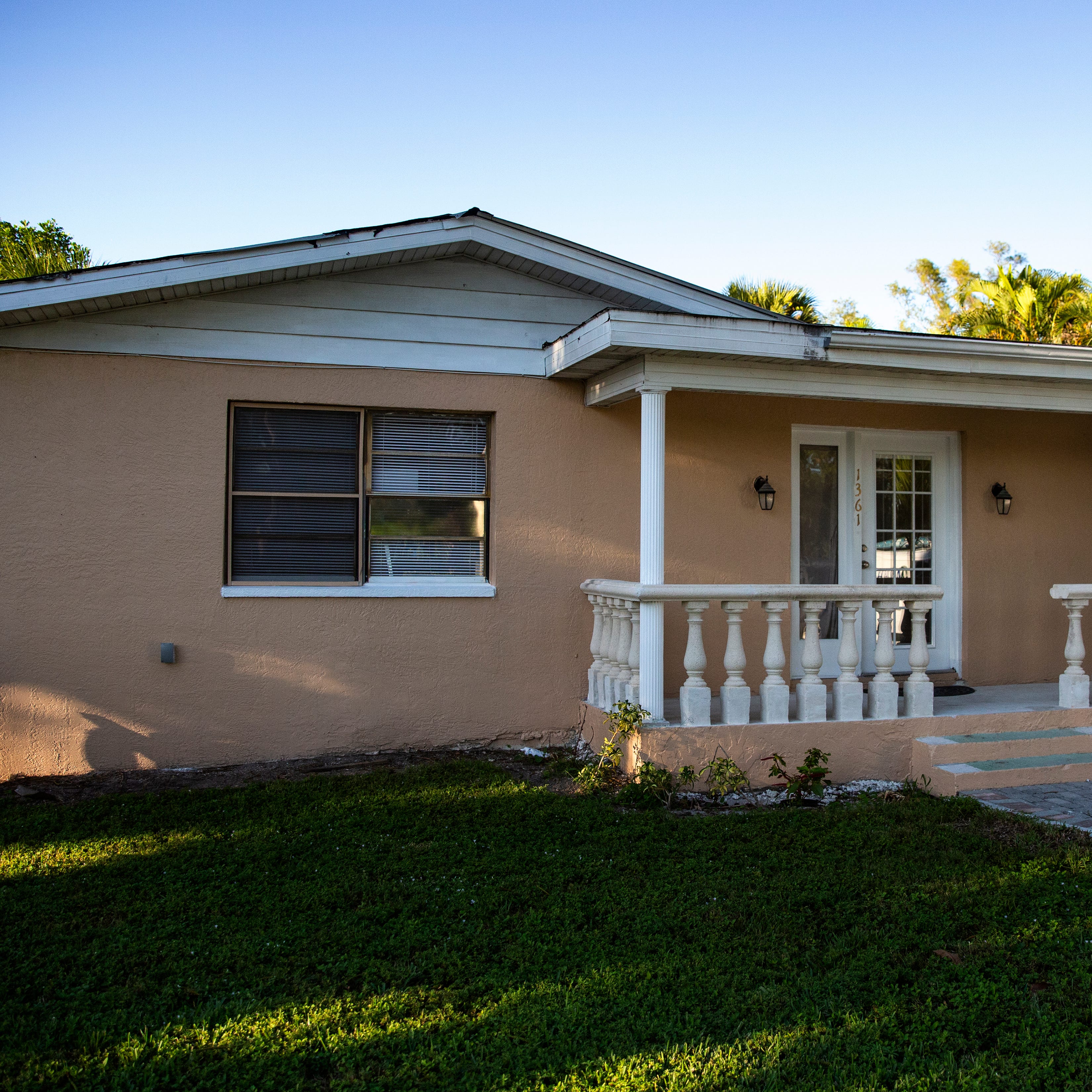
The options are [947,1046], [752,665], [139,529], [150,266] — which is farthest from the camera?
[752,665]

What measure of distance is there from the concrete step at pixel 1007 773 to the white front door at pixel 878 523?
1631mm

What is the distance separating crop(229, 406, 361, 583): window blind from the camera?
253 inches

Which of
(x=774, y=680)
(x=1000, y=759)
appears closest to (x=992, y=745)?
(x=1000, y=759)

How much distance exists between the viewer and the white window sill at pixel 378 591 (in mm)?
6332

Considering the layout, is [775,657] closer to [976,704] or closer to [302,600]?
[976,704]

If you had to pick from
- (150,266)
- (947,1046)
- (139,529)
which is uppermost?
(150,266)

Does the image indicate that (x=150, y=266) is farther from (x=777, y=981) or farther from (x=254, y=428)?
(x=777, y=981)

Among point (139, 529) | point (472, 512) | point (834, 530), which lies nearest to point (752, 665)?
point (834, 530)

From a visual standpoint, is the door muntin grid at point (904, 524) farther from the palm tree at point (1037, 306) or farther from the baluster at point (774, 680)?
the palm tree at point (1037, 306)

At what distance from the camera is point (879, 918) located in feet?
12.4

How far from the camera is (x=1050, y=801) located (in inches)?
215

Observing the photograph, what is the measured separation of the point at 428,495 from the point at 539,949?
12.7 feet

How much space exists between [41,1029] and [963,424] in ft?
24.4

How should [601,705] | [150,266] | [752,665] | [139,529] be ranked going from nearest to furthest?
1. [150,266]
2. [139,529]
3. [601,705]
4. [752,665]
